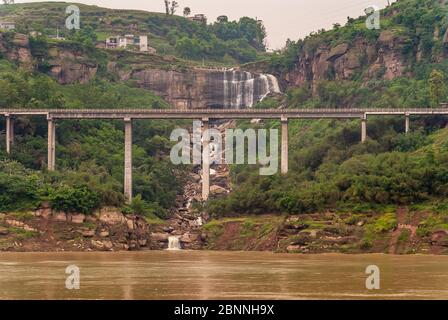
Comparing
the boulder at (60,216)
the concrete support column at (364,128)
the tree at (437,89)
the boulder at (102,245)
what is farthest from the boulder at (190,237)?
the tree at (437,89)

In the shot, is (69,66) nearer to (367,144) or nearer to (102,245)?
(367,144)

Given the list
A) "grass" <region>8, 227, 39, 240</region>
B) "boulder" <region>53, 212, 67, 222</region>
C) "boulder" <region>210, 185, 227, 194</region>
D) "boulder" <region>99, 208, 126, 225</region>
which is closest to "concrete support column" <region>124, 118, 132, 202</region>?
"boulder" <region>99, 208, 126, 225</region>

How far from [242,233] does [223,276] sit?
46.0 metres

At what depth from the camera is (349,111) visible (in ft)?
475

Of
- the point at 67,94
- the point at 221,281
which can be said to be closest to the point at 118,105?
the point at 67,94

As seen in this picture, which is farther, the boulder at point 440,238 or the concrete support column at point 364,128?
the concrete support column at point 364,128

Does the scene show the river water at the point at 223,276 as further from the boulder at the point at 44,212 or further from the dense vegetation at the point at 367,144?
the boulder at the point at 44,212

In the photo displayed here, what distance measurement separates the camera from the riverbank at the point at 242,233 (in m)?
116

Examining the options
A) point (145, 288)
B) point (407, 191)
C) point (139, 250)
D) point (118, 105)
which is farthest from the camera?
point (118, 105)

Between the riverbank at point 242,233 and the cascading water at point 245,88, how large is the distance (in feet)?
185

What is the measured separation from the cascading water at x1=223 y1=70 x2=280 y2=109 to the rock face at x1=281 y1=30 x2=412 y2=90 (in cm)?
771

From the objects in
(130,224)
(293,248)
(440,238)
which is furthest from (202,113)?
(440,238)

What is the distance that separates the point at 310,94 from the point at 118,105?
29682mm
